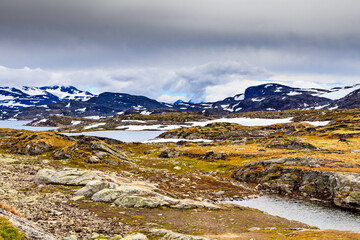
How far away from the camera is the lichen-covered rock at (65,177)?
41438mm

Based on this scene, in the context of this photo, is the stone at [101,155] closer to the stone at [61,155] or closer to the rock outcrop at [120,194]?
the stone at [61,155]

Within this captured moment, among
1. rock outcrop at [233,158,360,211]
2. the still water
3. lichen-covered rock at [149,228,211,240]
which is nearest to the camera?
lichen-covered rock at [149,228,211,240]

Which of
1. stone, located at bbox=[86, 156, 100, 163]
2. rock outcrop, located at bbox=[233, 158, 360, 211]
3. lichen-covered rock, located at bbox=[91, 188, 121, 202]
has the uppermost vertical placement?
lichen-covered rock, located at bbox=[91, 188, 121, 202]

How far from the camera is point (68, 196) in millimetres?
34000

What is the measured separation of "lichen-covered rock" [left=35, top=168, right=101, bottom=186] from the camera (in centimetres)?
4144

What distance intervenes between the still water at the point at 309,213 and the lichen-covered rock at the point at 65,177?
32912 millimetres

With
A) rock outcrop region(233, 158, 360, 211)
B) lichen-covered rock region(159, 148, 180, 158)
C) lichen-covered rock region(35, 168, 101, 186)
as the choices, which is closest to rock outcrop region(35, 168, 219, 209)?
lichen-covered rock region(35, 168, 101, 186)

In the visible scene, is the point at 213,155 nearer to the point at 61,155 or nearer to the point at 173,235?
the point at 61,155

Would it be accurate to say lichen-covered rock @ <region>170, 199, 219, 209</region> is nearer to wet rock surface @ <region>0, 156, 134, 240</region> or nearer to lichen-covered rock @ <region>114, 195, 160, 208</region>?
lichen-covered rock @ <region>114, 195, 160, 208</region>

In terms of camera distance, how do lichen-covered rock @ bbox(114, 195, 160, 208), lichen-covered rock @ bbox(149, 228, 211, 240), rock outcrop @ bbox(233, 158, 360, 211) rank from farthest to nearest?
rock outcrop @ bbox(233, 158, 360, 211) → lichen-covered rock @ bbox(114, 195, 160, 208) → lichen-covered rock @ bbox(149, 228, 211, 240)

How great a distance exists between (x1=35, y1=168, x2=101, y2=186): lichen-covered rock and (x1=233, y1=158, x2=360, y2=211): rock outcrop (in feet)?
152

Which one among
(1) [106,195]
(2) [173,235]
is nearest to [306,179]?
(1) [106,195]

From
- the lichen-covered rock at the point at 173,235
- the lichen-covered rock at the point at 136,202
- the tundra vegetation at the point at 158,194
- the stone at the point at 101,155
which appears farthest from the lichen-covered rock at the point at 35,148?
the lichen-covered rock at the point at 173,235

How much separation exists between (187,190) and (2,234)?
4395cm
